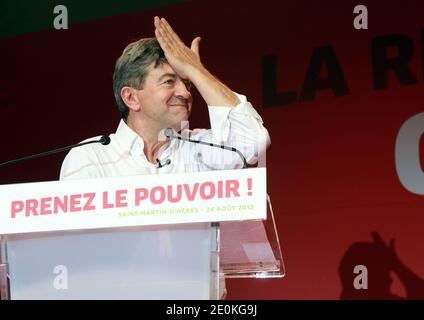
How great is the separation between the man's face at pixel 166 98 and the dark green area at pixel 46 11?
47 cm

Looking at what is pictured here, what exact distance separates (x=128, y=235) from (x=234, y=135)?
1.13 m

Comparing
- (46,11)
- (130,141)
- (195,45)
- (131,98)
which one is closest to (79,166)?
(130,141)

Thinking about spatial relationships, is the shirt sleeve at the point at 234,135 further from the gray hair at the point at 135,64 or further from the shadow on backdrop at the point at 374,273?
the shadow on backdrop at the point at 374,273

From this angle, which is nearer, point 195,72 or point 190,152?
point 190,152

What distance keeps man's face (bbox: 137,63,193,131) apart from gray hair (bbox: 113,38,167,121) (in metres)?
0.04

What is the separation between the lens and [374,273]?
10.8ft

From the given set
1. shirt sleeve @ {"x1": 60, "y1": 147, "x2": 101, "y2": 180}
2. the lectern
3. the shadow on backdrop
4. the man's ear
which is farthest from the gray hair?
the lectern

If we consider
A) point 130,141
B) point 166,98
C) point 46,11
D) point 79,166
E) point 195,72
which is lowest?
point 79,166

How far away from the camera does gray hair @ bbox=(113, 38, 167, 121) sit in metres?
3.58

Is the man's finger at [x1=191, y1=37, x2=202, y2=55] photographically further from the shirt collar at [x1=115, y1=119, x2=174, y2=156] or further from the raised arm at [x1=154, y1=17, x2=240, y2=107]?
the shirt collar at [x1=115, y1=119, x2=174, y2=156]

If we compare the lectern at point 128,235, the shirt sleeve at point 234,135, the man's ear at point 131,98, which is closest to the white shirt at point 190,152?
the shirt sleeve at point 234,135

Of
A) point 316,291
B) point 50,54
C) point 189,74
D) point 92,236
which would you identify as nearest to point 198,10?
point 189,74

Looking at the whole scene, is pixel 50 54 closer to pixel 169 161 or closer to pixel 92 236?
pixel 169 161

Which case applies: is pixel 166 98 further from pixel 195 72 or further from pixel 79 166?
pixel 79 166
